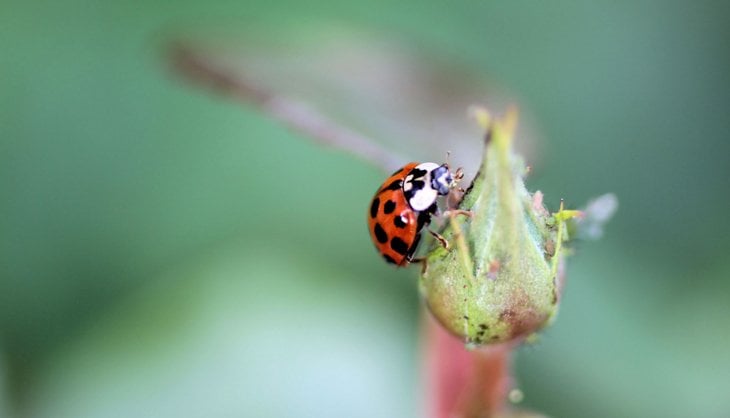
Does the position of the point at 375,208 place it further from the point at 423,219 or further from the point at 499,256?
the point at 499,256

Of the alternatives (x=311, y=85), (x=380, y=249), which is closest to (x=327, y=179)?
(x=311, y=85)

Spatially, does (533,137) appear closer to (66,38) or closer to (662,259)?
(662,259)

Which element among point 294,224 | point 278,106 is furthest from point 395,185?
point 294,224

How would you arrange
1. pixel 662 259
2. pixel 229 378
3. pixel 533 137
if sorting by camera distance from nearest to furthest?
1. pixel 229 378
2. pixel 533 137
3. pixel 662 259

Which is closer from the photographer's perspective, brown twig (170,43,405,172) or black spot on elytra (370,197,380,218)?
black spot on elytra (370,197,380,218)

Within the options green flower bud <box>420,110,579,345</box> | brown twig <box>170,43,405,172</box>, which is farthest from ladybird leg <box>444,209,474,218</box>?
brown twig <box>170,43,405,172</box>

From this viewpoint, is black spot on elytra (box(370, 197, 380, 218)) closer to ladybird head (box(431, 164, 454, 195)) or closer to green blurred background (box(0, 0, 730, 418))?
ladybird head (box(431, 164, 454, 195))

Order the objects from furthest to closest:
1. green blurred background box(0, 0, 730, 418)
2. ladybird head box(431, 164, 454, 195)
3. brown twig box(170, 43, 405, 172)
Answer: green blurred background box(0, 0, 730, 418) → brown twig box(170, 43, 405, 172) → ladybird head box(431, 164, 454, 195)
